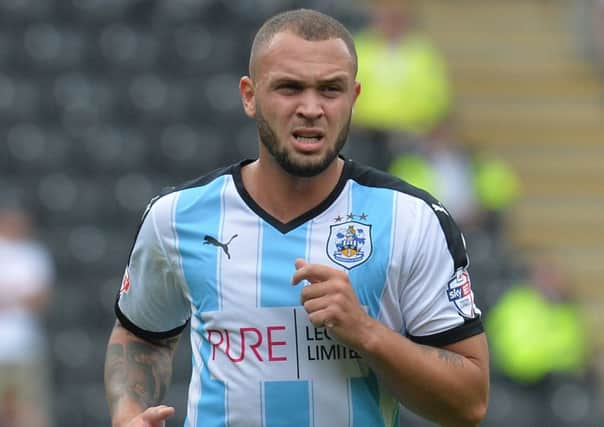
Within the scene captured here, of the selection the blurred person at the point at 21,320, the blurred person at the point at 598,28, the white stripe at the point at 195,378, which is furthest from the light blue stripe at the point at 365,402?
the blurred person at the point at 598,28

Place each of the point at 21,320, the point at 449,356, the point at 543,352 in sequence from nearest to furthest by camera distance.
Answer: the point at 449,356, the point at 21,320, the point at 543,352

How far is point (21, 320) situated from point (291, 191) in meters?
6.28

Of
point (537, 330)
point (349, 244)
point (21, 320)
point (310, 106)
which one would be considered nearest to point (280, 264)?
point (349, 244)

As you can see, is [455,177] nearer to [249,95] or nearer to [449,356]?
[249,95]

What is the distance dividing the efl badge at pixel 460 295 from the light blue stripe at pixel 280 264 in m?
0.40

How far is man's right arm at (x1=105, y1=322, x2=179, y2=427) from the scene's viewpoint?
14.1 ft

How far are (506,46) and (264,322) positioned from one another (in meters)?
11.3

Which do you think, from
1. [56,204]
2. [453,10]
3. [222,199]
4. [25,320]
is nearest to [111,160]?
[56,204]

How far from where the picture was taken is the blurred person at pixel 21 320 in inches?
388

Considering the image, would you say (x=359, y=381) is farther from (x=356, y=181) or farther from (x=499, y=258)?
(x=499, y=258)

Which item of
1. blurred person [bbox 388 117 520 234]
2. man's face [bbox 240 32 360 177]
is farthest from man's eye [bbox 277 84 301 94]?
blurred person [bbox 388 117 520 234]

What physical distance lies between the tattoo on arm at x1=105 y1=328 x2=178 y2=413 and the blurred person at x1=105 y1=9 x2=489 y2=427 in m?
0.23

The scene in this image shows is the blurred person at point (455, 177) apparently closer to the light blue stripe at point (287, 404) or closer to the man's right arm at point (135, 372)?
the man's right arm at point (135, 372)

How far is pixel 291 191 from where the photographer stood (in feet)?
13.5
